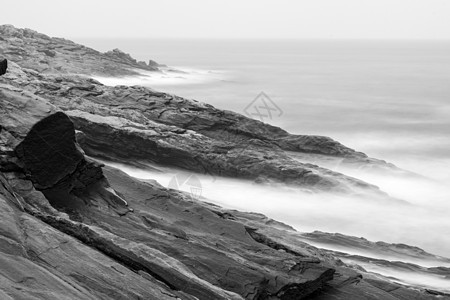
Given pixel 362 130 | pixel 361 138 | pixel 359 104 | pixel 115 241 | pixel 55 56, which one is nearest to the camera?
pixel 115 241

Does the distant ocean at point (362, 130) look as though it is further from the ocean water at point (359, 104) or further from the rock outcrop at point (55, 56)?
the rock outcrop at point (55, 56)

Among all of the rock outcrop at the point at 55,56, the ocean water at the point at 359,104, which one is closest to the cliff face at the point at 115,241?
the ocean water at the point at 359,104

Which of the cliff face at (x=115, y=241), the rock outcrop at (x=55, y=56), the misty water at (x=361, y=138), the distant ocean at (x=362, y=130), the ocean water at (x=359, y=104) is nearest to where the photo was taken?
the cliff face at (x=115, y=241)

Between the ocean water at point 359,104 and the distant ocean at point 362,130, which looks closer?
the distant ocean at point 362,130

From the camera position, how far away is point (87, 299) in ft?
30.3

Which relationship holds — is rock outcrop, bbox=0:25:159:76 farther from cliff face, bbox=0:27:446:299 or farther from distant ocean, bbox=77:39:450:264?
cliff face, bbox=0:27:446:299

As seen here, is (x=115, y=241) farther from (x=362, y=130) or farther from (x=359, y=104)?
(x=359, y=104)

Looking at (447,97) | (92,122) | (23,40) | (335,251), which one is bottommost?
(335,251)

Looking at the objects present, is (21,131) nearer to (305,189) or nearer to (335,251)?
(335,251)

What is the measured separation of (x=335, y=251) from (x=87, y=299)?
1252cm

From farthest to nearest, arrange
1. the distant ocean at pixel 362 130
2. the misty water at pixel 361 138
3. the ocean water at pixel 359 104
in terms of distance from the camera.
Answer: the ocean water at pixel 359 104 < the distant ocean at pixel 362 130 < the misty water at pixel 361 138

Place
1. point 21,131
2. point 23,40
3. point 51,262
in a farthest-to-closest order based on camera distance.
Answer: point 23,40
point 21,131
point 51,262

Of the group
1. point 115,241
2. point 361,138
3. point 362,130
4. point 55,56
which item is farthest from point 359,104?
point 115,241

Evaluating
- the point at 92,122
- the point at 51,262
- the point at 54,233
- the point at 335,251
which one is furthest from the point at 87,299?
the point at 92,122
